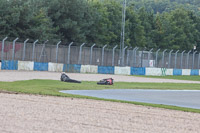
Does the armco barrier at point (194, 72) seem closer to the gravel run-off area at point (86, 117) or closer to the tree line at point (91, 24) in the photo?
the tree line at point (91, 24)

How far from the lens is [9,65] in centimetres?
3878

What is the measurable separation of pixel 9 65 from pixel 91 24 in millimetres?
33805

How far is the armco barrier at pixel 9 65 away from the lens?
38.4 metres

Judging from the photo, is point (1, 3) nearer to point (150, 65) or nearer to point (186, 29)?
point (150, 65)

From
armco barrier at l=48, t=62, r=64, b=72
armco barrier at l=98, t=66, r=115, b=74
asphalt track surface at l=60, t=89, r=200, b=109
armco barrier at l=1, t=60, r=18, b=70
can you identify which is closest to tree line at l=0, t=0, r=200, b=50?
armco barrier at l=48, t=62, r=64, b=72

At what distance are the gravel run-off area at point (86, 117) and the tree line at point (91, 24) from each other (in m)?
38.8

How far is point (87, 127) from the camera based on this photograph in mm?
10703

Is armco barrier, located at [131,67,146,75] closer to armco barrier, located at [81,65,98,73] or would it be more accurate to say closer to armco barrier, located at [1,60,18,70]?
armco barrier, located at [81,65,98,73]

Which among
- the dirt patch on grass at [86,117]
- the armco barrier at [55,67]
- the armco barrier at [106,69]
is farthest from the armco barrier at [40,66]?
the dirt patch on grass at [86,117]

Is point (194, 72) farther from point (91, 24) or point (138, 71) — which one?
point (91, 24)

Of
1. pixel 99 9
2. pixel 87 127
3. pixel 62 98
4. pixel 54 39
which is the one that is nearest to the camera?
pixel 87 127

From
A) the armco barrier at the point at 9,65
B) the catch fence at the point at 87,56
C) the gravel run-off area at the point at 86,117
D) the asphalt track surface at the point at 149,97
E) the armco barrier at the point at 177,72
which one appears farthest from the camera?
the armco barrier at the point at 177,72

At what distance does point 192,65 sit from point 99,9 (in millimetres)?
25178

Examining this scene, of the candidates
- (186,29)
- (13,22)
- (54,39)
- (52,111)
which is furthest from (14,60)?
(186,29)
